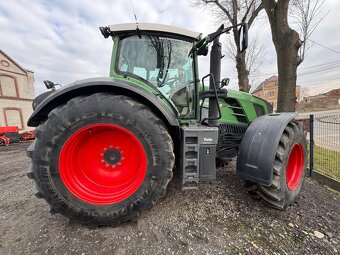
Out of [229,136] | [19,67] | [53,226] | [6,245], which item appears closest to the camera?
[6,245]

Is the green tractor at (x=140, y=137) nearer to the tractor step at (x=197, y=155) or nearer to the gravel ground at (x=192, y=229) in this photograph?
the tractor step at (x=197, y=155)

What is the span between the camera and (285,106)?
556 cm

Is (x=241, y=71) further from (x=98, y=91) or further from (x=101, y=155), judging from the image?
(x=101, y=155)

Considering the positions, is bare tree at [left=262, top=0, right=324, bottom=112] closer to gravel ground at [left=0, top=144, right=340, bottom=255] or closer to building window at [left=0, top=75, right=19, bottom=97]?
gravel ground at [left=0, top=144, right=340, bottom=255]

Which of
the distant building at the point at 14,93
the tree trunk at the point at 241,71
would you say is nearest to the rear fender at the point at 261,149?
the tree trunk at the point at 241,71

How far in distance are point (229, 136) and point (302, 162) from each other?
106 cm

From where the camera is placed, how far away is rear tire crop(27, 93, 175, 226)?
183 centimetres

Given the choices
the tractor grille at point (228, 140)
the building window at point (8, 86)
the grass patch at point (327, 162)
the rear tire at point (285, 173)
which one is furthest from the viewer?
the building window at point (8, 86)

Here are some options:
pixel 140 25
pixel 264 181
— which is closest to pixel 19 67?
pixel 140 25

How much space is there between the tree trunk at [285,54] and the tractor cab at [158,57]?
4372 millimetres

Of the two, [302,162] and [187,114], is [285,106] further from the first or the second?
[187,114]

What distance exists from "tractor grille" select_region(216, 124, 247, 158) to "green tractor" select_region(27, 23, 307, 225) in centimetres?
55

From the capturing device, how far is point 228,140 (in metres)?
2.94

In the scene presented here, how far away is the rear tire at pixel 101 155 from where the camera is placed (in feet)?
6.01
